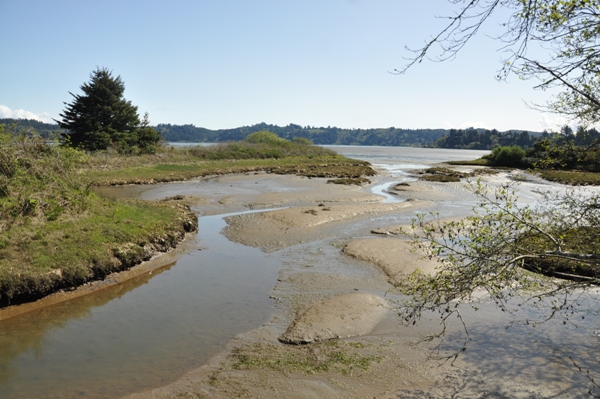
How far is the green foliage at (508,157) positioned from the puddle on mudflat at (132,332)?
226ft

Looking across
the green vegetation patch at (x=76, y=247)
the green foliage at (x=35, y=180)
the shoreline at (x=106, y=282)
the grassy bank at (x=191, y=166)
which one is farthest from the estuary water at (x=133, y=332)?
the grassy bank at (x=191, y=166)

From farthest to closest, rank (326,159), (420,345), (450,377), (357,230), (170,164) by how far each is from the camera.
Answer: (326,159)
(170,164)
(357,230)
(420,345)
(450,377)

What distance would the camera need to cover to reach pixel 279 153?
7300 centimetres

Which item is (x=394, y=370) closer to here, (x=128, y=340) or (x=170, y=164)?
(x=128, y=340)

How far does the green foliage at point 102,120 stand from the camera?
51.3 meters

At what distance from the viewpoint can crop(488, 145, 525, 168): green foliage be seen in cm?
7241

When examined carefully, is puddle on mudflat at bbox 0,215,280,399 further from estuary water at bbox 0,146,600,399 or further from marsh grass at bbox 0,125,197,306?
marsh grass at bbox 0,125,197,306

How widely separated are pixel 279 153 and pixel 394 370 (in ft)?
217

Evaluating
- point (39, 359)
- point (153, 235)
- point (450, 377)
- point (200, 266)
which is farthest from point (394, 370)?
point (153, 235)

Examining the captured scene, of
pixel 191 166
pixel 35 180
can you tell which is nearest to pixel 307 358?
pixel 35 180

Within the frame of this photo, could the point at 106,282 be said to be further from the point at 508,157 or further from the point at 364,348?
the point at 508,157

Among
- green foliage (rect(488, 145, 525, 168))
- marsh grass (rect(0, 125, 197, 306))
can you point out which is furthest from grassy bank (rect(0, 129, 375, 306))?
green foliage (rect(488, 145, 525, 168))

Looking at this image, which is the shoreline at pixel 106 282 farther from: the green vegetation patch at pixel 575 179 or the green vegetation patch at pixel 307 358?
the green vegetation patch at pixel 575 179

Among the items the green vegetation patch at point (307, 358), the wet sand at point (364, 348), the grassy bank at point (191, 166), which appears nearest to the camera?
the wet sand at point (364, 348)
